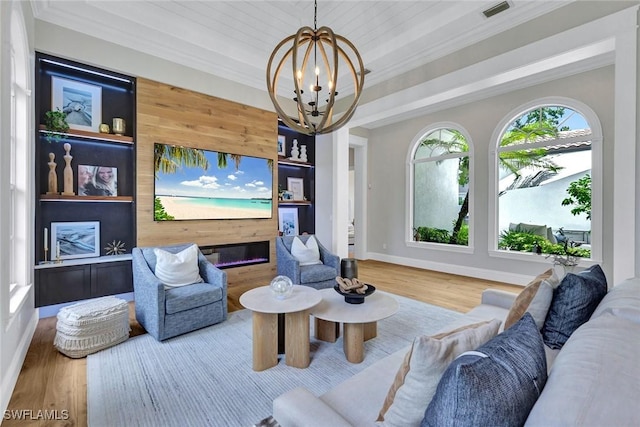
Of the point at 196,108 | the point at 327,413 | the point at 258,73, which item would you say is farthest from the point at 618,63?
the point at 196,108

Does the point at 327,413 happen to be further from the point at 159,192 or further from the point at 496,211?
the point at 496,211

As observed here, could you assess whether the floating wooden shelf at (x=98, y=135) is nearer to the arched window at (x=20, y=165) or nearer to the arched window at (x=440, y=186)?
the arched window at (x=20, y=165)

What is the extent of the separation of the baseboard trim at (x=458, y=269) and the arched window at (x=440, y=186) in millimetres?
433

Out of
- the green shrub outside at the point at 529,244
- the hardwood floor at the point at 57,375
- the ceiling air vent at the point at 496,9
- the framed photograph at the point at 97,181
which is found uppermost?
the ceiling air vent at the point at 496,9

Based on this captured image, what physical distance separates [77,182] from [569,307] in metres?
4.60

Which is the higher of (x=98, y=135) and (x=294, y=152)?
(x=294, y=152)

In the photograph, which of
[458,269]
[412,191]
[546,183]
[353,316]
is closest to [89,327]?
[353,316]

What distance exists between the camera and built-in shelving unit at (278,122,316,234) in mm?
5422

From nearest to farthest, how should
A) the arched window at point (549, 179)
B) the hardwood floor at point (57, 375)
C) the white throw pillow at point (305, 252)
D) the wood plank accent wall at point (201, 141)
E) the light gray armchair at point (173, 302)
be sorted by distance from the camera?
the hardwood floor at point (57, 375), the light gray armchair at point (173, 302), the wood plank accent wall at point (201, 141), the white throw pillow at point (305, 252), the arched window at point (549, 179)

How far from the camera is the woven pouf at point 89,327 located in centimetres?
234

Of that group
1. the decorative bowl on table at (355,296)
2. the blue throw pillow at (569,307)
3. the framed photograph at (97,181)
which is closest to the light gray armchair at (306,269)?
the decorative bowl on table at (355,296)

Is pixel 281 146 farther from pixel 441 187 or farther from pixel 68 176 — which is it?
pixel 441 187

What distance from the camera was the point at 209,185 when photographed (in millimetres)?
4199

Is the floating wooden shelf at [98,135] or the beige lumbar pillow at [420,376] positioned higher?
the floating wooden shelf at [98,135]
